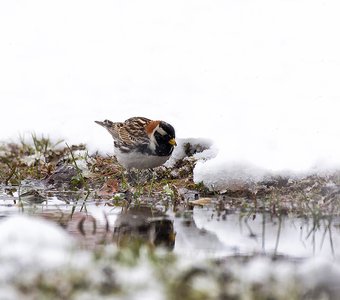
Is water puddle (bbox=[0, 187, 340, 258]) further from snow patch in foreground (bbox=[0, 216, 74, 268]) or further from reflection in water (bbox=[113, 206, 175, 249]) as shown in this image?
snow patch in foreground (bbox=[0, 216, 74, 268])

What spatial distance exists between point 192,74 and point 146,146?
16.6ft

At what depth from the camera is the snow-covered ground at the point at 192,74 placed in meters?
11.5

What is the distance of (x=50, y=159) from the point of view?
41.3 ft

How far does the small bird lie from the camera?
36.8 feet

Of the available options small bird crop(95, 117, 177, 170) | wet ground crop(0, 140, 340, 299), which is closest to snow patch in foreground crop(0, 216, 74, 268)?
wet ground crop(0, 140, 340, 299)

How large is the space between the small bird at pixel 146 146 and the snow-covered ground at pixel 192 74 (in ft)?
2.36

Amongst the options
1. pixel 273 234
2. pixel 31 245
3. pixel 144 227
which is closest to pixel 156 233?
pixel 144 227

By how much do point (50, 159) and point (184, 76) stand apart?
14.1 feet

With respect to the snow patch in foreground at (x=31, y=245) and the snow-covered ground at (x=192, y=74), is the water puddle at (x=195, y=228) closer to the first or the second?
the snow patch in foreground at (x=31, y=245)

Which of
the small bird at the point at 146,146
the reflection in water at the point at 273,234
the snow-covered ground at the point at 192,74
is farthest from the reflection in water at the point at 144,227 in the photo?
the small bird at the point at 146,146

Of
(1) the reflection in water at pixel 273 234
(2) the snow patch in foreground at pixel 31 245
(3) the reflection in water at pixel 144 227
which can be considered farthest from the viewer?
(3) the reflection in water at pixel 144 227

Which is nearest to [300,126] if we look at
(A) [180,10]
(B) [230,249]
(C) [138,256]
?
(B) [230,249]

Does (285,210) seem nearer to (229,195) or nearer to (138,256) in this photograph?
(229,195)

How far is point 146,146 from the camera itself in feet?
37.2
